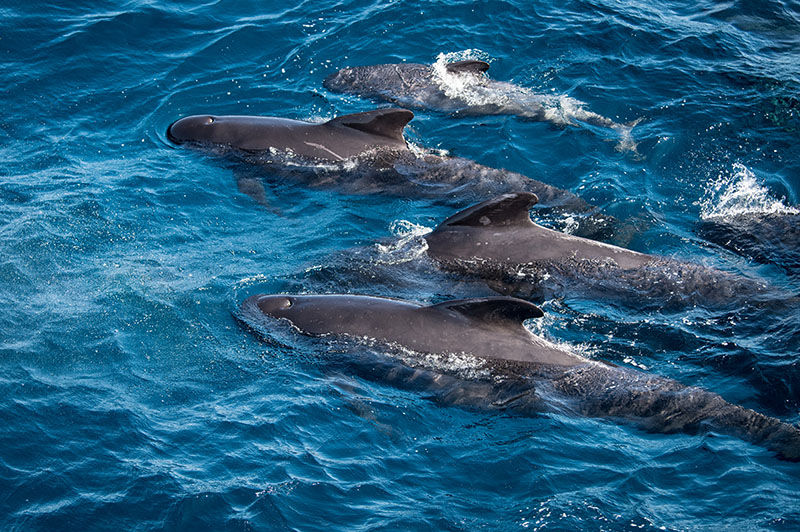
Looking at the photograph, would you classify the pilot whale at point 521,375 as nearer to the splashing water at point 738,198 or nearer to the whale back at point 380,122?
the whale back at point 380,122

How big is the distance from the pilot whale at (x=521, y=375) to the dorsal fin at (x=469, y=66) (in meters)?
7.67

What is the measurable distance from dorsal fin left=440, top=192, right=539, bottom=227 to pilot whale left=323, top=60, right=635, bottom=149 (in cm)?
460

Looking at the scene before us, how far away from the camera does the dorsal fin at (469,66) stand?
1672cm

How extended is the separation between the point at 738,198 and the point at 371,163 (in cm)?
636

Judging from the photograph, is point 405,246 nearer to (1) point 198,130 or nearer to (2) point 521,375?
(2) point 521,375

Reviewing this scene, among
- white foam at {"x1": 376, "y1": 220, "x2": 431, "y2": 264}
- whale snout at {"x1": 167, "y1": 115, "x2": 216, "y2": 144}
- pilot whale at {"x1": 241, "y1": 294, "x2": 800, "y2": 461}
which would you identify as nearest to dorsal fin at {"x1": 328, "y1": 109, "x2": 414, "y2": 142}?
white foam at {"x1": 376, "y1": 220, "x2": 431, "y2": 264}

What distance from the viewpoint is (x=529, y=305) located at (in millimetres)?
9891

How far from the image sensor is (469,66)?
1683 centimetres

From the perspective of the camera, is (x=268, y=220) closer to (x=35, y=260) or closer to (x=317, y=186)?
(x=317, y=186)

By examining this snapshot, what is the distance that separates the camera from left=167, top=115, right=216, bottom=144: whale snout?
1546 cm

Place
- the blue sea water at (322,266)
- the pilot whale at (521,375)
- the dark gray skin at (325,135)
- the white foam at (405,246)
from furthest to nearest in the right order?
1. the dark gray skin at (325,135)
2. the white foam at (405,246)
3. the pilot whale at (521,375)
4. the blue sea water at (322,266)

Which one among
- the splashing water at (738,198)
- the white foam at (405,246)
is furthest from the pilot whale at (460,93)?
the white foam at (405,246)

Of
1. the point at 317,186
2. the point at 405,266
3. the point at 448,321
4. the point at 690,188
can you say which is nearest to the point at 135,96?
the point at 317,186

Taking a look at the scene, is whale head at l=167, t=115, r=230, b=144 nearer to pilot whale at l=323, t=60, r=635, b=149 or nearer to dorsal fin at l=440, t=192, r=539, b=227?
pilot whale at l=323, t=60, r=635, b=149
